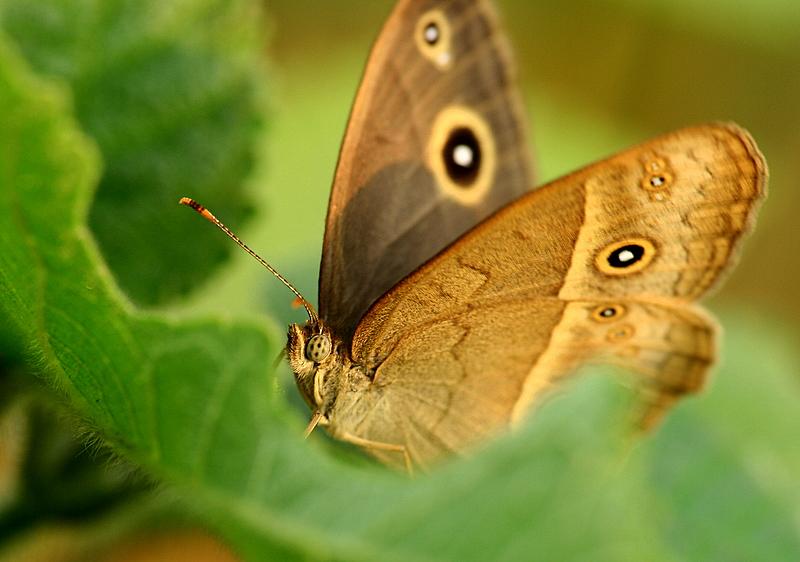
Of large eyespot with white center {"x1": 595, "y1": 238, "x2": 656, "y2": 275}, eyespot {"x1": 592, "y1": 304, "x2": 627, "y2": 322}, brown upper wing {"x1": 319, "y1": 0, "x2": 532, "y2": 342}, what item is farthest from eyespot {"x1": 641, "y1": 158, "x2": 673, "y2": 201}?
brown upper wing {"x1": 319, "y1": 0, "x2": 532, "y2": 342}

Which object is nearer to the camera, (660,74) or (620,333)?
(620,333)

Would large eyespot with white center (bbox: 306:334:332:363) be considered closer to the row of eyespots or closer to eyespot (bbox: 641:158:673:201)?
the row of eyespots

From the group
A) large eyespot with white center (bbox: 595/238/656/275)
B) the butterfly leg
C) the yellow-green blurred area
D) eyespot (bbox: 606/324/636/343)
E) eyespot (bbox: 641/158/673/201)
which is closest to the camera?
eyespot (bbox: 641/158/673/201)

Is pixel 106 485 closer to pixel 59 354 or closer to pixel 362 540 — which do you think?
pixel 59 354

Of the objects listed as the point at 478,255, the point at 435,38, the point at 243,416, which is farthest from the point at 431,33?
the point at 243,416

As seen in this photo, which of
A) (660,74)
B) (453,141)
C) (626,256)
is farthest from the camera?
(660,74)

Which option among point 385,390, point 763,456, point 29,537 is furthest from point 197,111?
point 763,456

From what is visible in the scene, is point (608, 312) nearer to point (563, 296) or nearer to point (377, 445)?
point (563, 296)

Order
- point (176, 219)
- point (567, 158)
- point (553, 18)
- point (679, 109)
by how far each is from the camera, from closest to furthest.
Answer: point (176, 219)
point (567, 158)
point (679, 109)
point (553, 18)
